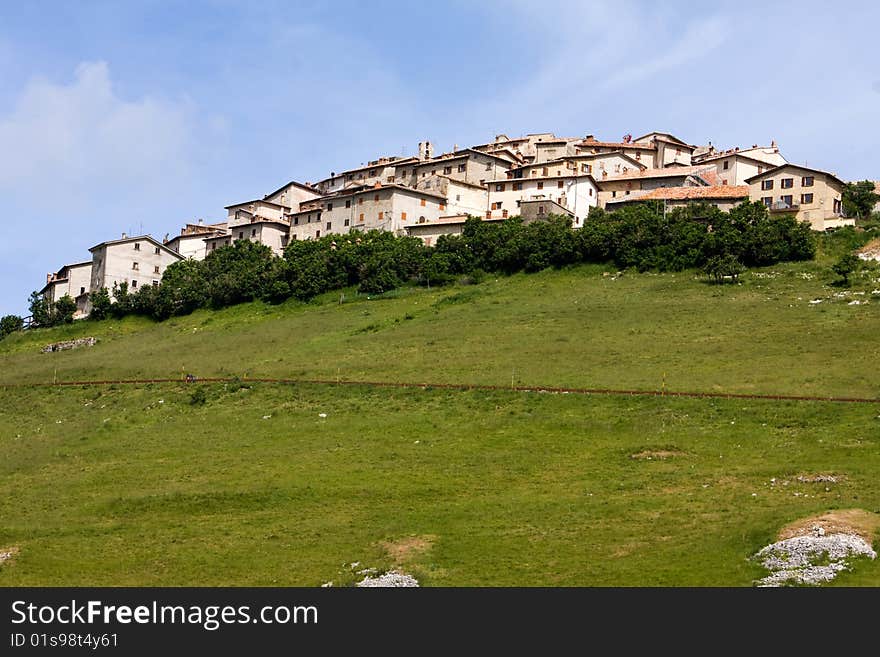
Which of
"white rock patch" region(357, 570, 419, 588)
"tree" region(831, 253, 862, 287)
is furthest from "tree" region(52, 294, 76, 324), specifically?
"white rock patch" region(357, 570, 419, 588)

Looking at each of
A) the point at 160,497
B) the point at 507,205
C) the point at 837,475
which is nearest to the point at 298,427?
the point at 160,497

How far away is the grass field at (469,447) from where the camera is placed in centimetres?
5044

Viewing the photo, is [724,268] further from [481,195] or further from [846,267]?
[481,195]

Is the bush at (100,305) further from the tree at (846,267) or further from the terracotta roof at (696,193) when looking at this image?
the tree at (846,267)

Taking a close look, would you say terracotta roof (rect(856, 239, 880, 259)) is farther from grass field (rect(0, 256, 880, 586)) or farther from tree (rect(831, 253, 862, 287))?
grass field (rect(0, 256, 880, 586))

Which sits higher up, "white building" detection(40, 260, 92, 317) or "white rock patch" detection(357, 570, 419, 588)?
"white building" detection(40, 260, 92, 317)

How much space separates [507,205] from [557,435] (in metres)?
75.0

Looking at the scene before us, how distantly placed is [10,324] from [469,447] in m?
85.1

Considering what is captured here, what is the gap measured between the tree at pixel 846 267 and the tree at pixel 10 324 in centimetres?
8236

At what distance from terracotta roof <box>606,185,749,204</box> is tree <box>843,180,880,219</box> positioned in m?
9.05

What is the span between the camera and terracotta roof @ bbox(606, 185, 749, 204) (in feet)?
403
